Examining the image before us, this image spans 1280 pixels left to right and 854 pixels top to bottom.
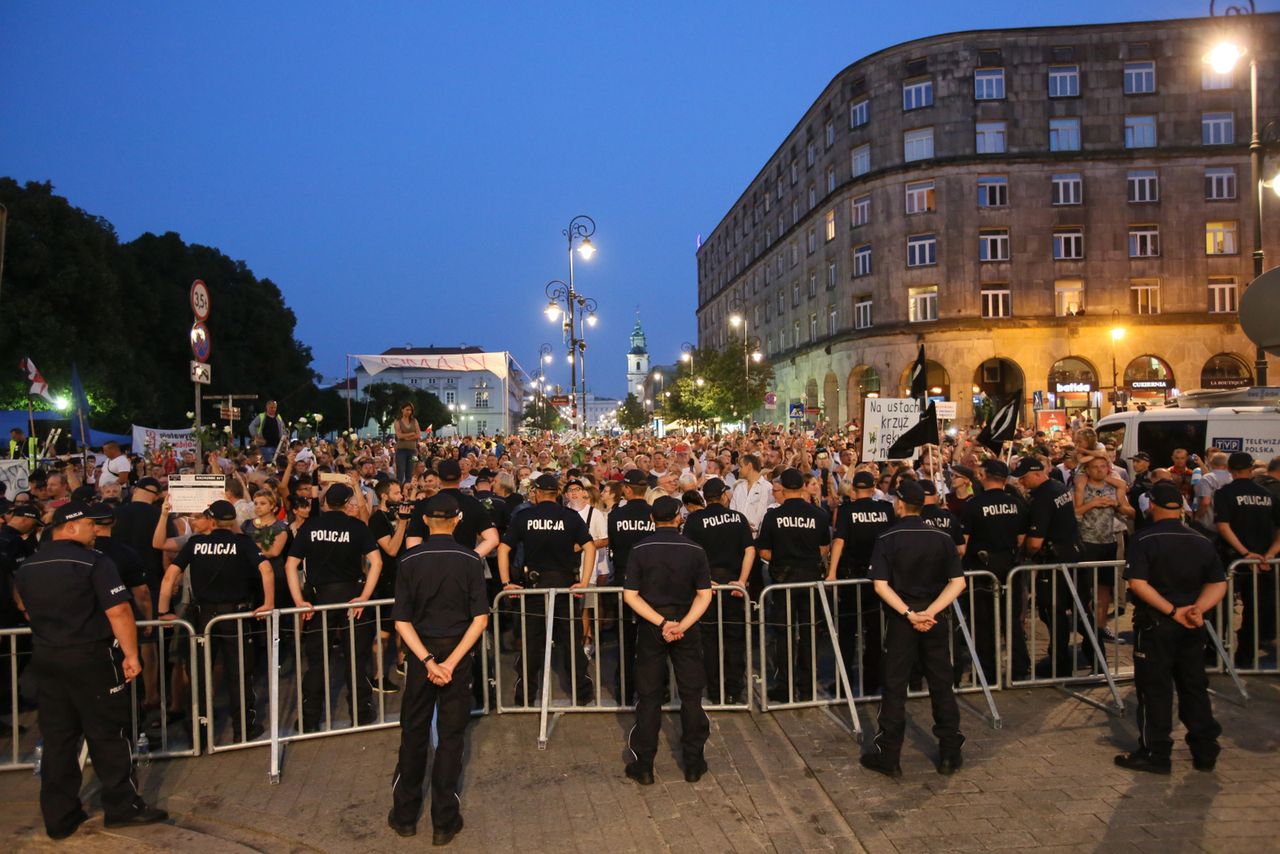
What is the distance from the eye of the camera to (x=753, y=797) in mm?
5445

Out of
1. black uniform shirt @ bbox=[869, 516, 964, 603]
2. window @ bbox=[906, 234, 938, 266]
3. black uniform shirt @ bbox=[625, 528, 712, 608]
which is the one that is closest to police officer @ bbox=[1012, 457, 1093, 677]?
black uniform shirt @ bbox=[869, 516, 964, 603]

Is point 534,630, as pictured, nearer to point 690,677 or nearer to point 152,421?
point 690,677

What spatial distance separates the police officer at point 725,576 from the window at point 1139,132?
41.3 metres

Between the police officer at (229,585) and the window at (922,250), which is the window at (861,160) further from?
the police officer at (229,585)

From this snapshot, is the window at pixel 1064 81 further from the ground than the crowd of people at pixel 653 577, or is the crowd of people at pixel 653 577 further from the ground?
the window at pixel 1064 81

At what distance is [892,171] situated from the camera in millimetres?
41812

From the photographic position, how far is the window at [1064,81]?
39.8 meters

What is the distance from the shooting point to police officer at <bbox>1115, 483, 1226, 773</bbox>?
18.1 feet

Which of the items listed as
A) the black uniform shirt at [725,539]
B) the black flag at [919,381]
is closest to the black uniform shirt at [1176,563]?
the black uniform shirt at [725,539]

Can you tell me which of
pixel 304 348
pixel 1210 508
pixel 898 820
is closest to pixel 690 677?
pixel 898 820

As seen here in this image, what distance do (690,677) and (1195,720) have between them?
3279mm

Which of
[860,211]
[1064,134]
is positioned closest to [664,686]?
[860,211]

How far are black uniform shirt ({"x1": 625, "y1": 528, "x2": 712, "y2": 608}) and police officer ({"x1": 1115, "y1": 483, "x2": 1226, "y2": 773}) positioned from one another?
2834 millimetres

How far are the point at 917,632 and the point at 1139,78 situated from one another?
43258 mm
